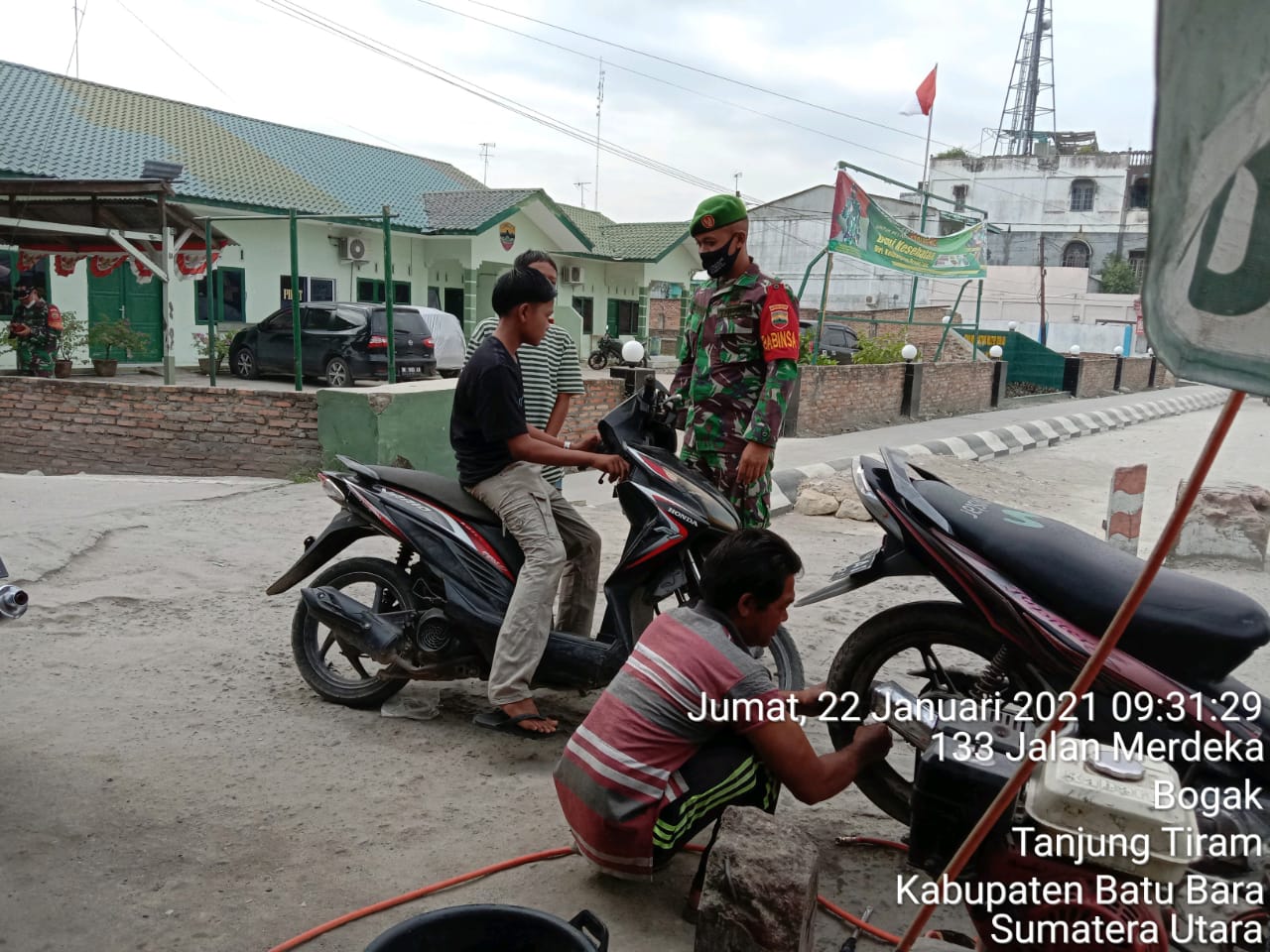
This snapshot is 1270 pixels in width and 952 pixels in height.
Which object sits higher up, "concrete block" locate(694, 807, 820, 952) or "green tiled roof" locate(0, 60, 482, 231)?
"green tiled roof" locate(0, 60, 482, 231)

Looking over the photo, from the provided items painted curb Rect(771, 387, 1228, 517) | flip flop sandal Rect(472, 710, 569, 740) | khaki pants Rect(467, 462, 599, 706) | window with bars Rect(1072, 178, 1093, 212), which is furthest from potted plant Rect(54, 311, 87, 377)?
window with bars Rect(1072, 178, 1093, 212)

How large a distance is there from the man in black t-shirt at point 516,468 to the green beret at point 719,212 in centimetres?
62

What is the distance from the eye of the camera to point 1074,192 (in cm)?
4909

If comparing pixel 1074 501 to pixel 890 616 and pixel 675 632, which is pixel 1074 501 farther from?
pixel 675 632

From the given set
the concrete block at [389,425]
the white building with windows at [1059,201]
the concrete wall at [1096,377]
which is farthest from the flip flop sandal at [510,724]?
the white building with windows at [1059,201]

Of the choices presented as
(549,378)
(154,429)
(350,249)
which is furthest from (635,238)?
(549,378)

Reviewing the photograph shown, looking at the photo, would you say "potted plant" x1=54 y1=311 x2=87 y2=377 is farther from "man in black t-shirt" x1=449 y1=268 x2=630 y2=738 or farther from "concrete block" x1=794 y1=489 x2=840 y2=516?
"man in black t-shirt" x1=449 y1=268 x2=630 y2=738

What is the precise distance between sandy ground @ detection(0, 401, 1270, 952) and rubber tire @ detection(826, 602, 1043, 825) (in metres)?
0.18

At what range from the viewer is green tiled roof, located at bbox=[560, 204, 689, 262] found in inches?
1125

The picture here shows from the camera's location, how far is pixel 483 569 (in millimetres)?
3604

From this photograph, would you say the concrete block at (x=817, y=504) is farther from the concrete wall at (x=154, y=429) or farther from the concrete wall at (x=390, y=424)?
the concrete wall at (x=154, y=429)

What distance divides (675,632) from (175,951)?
138 cm

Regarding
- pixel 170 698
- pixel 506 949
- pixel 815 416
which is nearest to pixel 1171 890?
pixel 506 949

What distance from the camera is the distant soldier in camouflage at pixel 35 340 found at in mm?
14094
